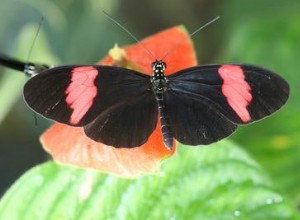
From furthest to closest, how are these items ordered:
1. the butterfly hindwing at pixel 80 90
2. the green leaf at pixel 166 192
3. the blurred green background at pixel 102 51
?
the blurred green background at pixel 102 51 → the green leaf at pixel 166 192 → the butterfly hindwing at pixel 80 90

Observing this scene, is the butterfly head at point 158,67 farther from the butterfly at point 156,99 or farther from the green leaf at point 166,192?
the green leaf at point 166,192

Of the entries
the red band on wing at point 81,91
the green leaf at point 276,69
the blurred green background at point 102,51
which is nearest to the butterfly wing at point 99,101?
the red band on wing at point 81,91

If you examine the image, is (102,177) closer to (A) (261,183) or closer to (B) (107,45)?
(A) (261,183)

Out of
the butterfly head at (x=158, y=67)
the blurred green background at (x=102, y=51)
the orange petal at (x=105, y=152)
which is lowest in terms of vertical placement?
the orange petal at (x=105, y=152)

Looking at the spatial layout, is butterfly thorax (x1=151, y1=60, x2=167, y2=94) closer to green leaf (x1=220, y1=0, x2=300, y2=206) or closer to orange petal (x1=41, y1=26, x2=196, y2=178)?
orange petal (x1=41, y1=26, x2=196, y2=178)

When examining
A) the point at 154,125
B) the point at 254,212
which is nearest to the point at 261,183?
the point at 254,212

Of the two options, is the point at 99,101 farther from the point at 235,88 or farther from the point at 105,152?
the point at 235,88

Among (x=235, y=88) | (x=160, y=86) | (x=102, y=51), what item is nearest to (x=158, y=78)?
(x=160, y=86)

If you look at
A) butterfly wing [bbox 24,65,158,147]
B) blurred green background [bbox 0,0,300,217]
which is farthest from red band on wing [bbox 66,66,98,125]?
blurred green background [bbox 0,0,300,217]
